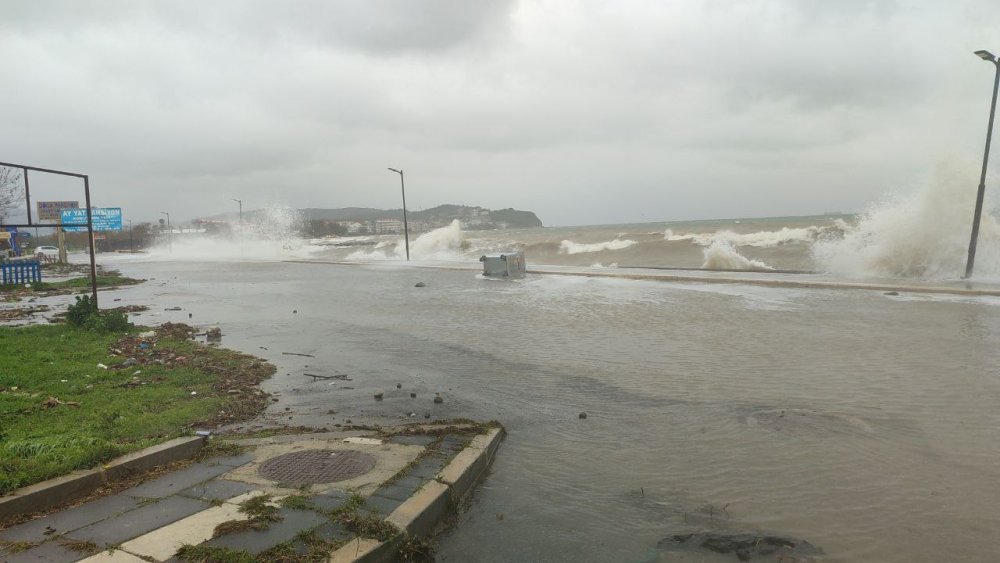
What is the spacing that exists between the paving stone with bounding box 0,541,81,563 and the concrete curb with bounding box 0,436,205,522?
584 mm

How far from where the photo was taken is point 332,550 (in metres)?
3.24

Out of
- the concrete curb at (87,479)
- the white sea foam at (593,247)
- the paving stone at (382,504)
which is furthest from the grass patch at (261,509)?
the white sea foam at (593,247)

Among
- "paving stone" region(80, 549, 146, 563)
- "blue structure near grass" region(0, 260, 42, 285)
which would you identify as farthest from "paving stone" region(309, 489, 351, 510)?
"blue structure near grass" region(0, 260, 42, 285)

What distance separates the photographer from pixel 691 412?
251 inches

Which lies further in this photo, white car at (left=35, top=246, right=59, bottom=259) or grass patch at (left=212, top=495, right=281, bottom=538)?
white car at (left=35, top=246, right=59, bottom=259)

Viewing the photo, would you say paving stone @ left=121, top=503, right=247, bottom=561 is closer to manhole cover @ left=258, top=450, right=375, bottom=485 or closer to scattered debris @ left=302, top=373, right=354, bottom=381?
manhole cover @ left=258, top=450, right=375, bottom=485

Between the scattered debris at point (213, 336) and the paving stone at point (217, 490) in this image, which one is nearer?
the paving stone at point (217, 490)

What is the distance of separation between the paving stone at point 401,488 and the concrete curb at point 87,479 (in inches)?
76.2

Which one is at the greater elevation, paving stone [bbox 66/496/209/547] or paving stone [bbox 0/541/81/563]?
paving stone [bbox 0/541/81/563]

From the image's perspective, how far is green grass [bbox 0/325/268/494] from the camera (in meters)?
4.45

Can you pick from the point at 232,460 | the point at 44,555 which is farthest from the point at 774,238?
the point at 44,555

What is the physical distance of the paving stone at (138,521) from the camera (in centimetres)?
349

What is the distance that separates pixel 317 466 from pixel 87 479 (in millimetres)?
1563

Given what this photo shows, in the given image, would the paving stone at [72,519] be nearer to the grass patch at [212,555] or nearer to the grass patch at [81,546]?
the grass patch at [81,546]
